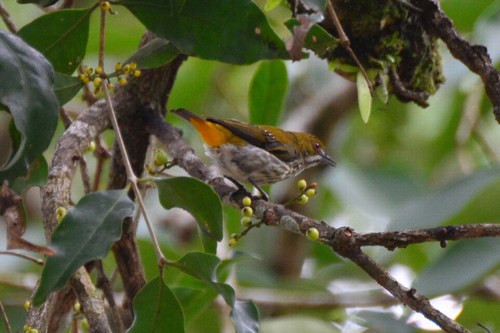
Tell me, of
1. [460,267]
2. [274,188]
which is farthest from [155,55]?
[274,188]

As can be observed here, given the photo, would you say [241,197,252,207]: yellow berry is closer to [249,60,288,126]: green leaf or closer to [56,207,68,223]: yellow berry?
[56,207,68,223]: yellow berry

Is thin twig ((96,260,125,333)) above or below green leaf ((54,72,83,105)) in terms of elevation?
below

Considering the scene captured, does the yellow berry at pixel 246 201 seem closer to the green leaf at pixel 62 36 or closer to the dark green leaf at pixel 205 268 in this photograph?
the dark green leaf at pixel 205 268

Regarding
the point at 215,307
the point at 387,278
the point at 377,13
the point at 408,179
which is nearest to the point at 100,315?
the point at 387,278

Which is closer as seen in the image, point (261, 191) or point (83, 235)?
point (83, 235)

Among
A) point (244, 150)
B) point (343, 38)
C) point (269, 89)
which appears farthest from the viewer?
point (244, 150)

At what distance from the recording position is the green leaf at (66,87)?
2.28m

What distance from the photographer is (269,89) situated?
11.1ft

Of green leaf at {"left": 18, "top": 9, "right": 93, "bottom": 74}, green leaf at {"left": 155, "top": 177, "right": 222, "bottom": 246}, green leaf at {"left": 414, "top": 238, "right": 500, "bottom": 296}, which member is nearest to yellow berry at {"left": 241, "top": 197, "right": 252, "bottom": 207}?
green leaf at {"left": 155, "top": 177, "right": 222, "bottom": 246}

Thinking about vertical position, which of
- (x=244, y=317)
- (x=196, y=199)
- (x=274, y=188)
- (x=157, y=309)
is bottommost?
(x=274, y=188)

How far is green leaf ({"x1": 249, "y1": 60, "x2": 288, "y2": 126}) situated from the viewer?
338 cm

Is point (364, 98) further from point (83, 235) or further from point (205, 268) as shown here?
point (83, 235)

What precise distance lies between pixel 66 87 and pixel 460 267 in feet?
5.78

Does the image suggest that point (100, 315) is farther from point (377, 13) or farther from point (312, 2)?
point (377, 13)
